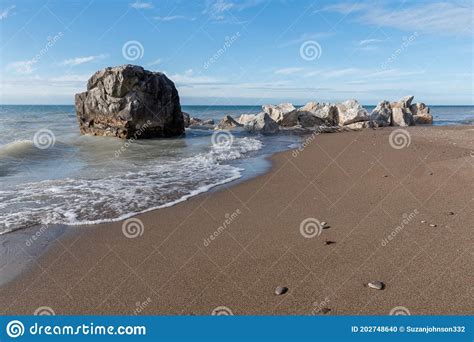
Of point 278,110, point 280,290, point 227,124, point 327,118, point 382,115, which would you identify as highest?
point 278,110

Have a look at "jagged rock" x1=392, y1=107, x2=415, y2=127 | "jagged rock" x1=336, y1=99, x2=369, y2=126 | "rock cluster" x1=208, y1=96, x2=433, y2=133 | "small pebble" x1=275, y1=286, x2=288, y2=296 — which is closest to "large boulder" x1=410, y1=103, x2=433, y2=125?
"rock cluster" x1=208, y1=96, x2=433, y2=133

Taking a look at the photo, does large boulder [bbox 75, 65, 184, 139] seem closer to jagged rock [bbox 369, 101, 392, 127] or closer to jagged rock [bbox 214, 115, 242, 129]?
jagged rock [bbox 214, 115, 242, 129]

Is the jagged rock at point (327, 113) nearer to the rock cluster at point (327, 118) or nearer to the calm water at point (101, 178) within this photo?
the rock cluster at point (327, 118)

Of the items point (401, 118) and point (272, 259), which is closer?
point (272, 259)

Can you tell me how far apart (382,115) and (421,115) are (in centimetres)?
715

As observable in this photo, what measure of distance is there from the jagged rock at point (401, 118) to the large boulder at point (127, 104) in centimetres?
1929

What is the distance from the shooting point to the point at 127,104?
83.7 ft

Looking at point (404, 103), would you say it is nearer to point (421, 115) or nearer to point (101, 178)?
point (421, 115)

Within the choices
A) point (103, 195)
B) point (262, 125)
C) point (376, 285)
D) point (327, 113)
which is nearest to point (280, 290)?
point (376, 285)

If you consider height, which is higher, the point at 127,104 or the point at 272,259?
the point at 127,104

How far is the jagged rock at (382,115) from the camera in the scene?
32.6 meters

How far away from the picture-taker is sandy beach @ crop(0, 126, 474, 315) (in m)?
4.13

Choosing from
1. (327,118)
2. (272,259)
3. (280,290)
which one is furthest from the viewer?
(327,118)

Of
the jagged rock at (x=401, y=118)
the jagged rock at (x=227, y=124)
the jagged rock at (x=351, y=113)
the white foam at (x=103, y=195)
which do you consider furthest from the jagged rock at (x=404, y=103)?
the white foam at (x=103, y=195)
